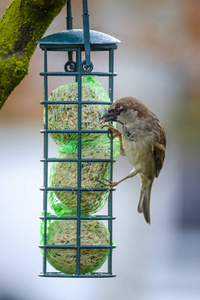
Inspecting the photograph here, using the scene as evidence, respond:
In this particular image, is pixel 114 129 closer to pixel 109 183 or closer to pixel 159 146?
pixel 109 183

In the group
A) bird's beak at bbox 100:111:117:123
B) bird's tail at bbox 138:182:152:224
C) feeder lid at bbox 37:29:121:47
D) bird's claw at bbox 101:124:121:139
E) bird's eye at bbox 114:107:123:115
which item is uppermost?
feeder lid at bbox 37:29:121:47

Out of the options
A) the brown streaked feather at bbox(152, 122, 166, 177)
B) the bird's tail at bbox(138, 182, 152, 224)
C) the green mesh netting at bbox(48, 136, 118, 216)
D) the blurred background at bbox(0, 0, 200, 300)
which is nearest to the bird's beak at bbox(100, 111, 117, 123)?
the green mesh netting at bbox(48, 136, 118, 216)

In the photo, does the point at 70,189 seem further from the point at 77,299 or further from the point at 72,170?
the point at 77,299

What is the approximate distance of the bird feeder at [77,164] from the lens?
4.70 meters

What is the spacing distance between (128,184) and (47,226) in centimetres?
571

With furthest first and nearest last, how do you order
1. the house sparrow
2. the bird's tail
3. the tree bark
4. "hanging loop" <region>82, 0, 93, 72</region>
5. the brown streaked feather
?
the bird's tail, the brown streaked feather, the house sparrow, "hanging loop" <region>82, 0, 93, 72</region>, the tree bark

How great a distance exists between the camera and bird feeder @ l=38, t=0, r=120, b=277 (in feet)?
15.4

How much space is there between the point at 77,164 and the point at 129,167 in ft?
17.7

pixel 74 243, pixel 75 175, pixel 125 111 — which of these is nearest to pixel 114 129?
pixel 125 111

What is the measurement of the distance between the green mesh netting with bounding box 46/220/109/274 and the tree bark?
1.02m

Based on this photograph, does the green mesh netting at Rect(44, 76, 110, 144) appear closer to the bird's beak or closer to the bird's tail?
the bird's beak

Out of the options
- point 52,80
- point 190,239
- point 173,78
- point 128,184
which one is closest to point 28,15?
point 52,80

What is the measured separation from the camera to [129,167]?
1011cm

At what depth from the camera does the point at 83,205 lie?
15.8 ft
